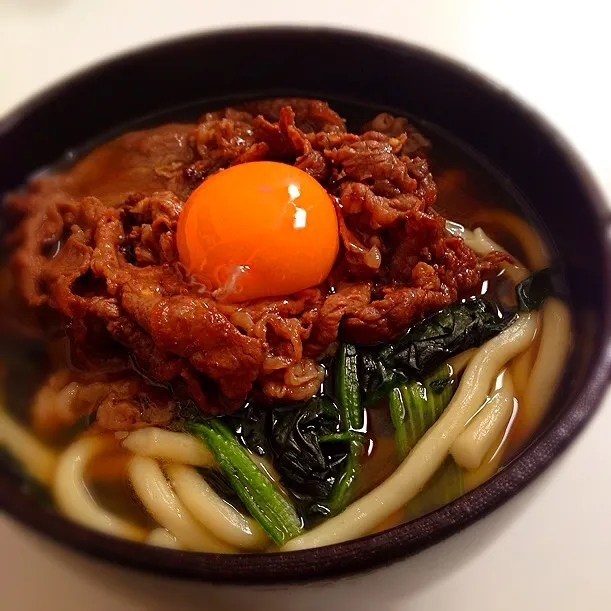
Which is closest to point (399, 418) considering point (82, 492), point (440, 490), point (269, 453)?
point (440, 490)

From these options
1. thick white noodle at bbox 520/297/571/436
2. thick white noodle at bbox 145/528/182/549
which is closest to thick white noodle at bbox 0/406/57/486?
thick white noodle at bbox 145/528/182/549

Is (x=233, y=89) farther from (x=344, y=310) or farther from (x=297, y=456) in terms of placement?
(x=297, y=456)

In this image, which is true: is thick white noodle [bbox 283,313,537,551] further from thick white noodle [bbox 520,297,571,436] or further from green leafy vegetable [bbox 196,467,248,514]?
green leafy vegetable [bbox 196,467,248,514]

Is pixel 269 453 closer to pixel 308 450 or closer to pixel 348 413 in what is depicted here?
pixel 308 450

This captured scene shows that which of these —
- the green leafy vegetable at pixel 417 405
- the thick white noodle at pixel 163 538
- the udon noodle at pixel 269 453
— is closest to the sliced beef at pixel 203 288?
the udon noodle at pixel 269 453

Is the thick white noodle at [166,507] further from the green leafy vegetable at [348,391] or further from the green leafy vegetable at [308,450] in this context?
the green leafy vegetable at [348,391]

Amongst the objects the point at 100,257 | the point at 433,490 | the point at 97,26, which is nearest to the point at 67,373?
the point at 100,257
